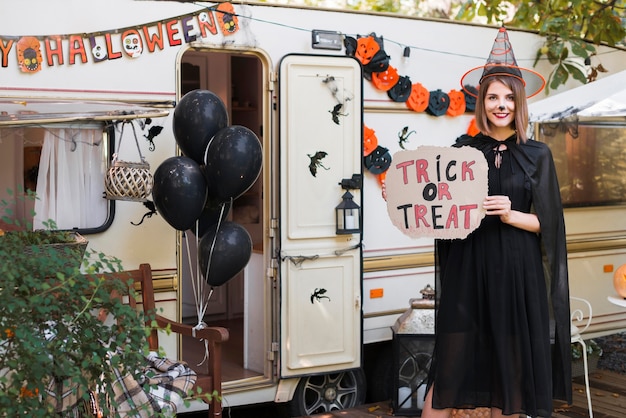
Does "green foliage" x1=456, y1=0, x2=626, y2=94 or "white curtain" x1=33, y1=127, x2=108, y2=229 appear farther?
"green foliage" x1=456, y1=0, x2=626, y2=94

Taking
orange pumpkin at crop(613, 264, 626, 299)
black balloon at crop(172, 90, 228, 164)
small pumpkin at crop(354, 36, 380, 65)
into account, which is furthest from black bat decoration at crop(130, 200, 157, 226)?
orange pumpkin at crop(613, 264, 626, 299)

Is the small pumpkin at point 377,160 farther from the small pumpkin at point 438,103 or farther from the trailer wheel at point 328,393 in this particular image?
the trailer wheel at point 328,393

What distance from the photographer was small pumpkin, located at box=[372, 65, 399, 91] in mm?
6016

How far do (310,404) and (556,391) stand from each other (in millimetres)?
2389

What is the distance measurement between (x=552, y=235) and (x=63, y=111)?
2583 mm

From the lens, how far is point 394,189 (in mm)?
3920

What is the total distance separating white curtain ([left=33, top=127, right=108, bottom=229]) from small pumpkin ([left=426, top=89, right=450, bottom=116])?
247 centimetres

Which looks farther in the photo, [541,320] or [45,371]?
[541,320]

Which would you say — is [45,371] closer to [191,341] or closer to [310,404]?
[310,404]

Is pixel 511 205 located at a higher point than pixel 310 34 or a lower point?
lower

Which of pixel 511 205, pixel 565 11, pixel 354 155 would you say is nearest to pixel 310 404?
pixel 354 155

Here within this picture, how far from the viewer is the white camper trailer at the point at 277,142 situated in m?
4.87

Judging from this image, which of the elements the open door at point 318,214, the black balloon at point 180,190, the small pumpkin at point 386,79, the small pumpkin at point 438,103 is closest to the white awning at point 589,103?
the small pumpkin at point 438,103

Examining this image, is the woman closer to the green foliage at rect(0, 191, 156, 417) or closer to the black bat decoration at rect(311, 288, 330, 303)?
the green foliage at rect(0, 191, 156, 417)
